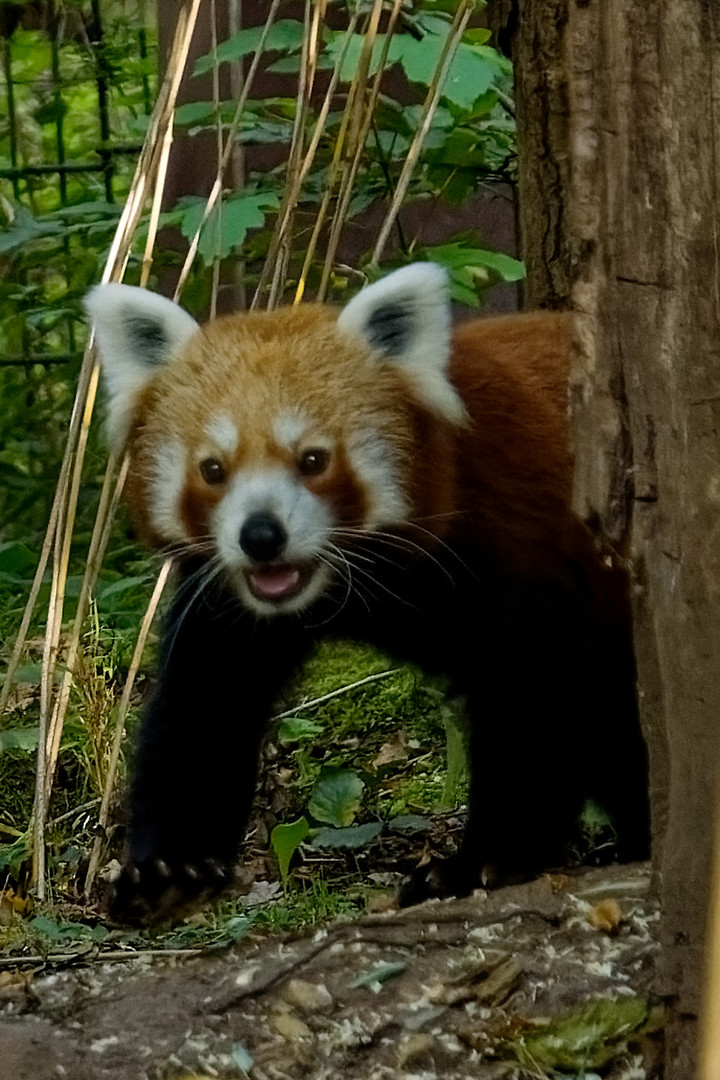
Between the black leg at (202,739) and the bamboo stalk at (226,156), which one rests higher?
the bamboo stalk at (226,156)

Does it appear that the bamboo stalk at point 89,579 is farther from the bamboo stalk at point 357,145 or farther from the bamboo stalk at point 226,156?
the bamboo stalk at point 357,145

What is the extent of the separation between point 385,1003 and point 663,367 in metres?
1.21

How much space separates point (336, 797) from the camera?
3.80 m

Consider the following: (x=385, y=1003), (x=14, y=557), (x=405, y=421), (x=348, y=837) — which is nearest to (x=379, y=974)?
(x=385, y=1003)

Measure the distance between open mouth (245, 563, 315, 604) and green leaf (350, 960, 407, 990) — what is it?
0.83 metres

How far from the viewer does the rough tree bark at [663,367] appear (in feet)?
6.25

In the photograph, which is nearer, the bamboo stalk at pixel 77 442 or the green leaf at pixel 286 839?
the green leaf at pixel 286 839

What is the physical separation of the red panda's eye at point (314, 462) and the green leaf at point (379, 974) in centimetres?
101

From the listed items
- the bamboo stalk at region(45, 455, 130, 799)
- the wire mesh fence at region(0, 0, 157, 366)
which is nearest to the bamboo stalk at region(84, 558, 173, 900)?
the bamboo stalk at region(45, 455, 130, 799)

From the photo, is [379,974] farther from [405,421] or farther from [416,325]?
[416,325]

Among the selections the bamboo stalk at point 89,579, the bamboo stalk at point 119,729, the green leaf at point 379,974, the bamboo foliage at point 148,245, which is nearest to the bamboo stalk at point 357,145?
the bamboo foliage at point 148,245

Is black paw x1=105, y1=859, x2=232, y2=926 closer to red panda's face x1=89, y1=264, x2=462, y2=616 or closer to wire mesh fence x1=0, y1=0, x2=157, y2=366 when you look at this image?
red panda's face x1=89, y1=264, x2=462, y2=616

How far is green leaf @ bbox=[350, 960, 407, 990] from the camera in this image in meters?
2.58

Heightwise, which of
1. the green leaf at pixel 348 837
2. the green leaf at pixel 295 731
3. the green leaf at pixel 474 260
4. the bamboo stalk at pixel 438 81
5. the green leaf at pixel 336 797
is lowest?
the green leaf at pixel 348 837
